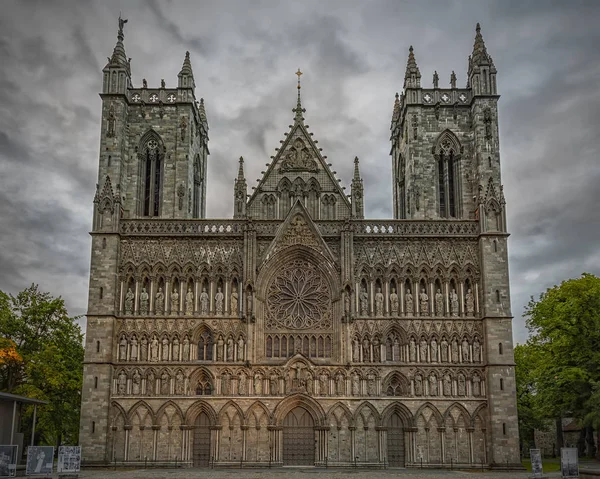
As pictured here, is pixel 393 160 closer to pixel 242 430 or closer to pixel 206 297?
pixel 206 297

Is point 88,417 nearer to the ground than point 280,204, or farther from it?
nearer to the ground

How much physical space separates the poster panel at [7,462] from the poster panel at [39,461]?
2.09 feet

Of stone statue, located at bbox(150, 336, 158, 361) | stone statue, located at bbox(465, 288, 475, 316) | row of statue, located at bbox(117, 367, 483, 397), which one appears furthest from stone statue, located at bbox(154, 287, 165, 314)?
stone statue, located at bbox(465, 288, 475, 316)

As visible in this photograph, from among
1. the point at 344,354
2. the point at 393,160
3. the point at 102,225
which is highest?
the point at 393,160

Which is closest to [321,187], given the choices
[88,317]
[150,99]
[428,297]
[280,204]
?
[280,204]

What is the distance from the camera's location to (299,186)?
49.9 meters

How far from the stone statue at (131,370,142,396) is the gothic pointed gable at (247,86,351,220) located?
41.1ft

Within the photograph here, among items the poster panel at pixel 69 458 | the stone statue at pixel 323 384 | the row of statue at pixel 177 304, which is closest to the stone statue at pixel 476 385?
the stone statue at pixel 323 384

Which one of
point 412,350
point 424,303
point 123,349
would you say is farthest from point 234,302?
point 424,303

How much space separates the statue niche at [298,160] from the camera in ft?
165

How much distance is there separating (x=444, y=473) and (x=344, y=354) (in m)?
8.96

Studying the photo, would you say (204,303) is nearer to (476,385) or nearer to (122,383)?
(122,383)

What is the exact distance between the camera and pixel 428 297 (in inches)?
1837

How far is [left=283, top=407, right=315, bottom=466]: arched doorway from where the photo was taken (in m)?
44.5
